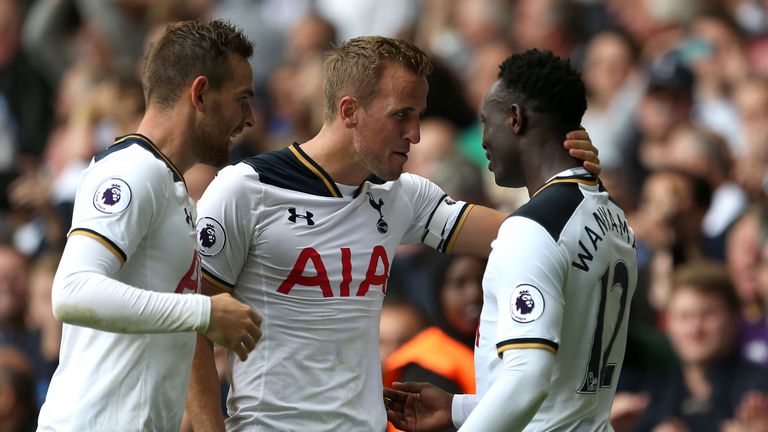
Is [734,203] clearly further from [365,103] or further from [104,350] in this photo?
[104,350]

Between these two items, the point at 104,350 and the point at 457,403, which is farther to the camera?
the point at 457,403

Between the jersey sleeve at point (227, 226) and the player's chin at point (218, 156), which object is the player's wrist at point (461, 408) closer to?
the jersey sleeve at point (227, 226)

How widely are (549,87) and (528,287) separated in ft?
2.21

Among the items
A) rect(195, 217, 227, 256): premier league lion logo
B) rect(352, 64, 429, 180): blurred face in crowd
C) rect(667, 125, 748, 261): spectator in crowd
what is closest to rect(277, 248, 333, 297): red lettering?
rect(195, 217, 227, 256): premier league lion logo

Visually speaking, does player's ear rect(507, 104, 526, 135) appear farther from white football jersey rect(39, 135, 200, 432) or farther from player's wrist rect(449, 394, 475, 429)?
white football jersey rect(39, 135, 200, 432)

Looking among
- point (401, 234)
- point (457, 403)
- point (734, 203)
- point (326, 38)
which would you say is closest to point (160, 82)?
point (401, 234)

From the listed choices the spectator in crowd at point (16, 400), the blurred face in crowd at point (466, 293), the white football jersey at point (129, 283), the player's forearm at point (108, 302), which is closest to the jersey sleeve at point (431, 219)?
the white football jersey at point (129, 283)

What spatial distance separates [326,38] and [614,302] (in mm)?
7482

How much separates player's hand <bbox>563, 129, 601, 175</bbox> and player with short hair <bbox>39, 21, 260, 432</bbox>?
1.07 metres

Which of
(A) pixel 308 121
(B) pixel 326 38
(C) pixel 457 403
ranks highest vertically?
(B) pixel 326 38

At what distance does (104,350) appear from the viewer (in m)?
3.99

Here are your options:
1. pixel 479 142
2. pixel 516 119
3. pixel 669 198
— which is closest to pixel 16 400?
pixel 479 142

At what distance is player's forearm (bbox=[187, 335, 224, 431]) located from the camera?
4.36 m

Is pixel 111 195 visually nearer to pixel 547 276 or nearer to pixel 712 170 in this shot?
pixel 547 276
